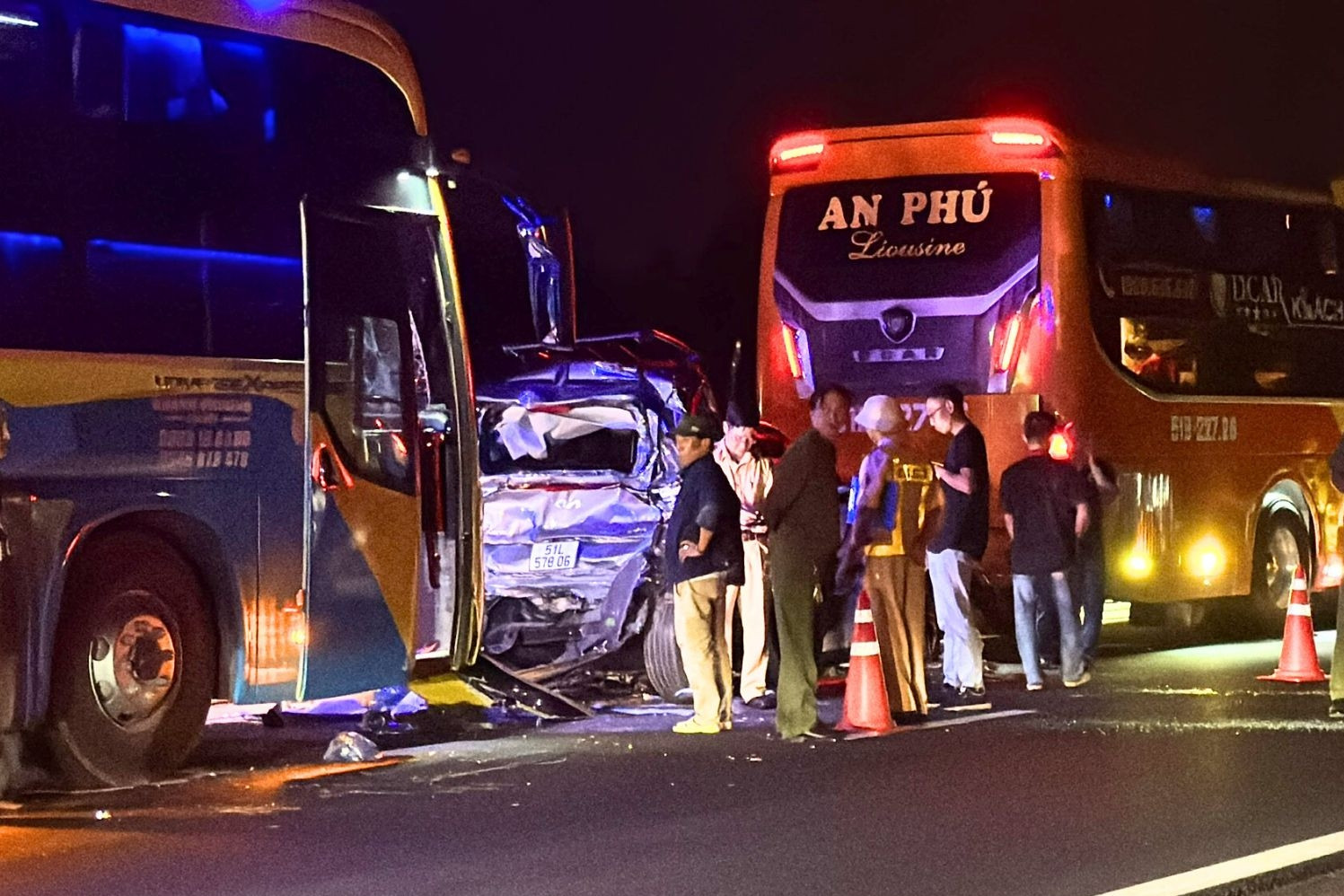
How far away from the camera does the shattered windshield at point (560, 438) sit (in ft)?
45.3

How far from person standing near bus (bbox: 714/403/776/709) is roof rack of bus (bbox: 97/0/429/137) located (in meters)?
3.06

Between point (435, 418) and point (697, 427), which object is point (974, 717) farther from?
point (435, 418)

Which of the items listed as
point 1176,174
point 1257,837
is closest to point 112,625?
point 1257,837

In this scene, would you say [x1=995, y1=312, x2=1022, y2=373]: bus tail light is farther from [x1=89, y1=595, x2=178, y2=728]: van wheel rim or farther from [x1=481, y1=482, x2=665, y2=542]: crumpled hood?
[x1=89, y1=595, x2=178, y2=728]: van wheel rim

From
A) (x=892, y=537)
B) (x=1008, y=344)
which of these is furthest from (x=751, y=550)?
(x=1008, y=344)

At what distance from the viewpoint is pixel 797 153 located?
666 inches

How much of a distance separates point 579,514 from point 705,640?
2.07 meters

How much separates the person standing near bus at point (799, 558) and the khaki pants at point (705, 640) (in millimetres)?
343

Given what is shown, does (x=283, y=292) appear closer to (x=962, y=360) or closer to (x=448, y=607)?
(x=448, y=607)

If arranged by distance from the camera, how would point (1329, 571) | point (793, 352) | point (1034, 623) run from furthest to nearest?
point (1329, 571)
point (793, 352)
point (1034, 623)

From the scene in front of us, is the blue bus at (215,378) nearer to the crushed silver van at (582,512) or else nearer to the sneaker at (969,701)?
the crushed silver van at (582,512)

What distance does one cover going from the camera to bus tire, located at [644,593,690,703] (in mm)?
13477

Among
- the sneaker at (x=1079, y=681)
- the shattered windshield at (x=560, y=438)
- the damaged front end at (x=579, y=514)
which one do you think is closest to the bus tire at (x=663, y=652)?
the damaged front end at (x=579, y=514)

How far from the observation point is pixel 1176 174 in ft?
57.7
